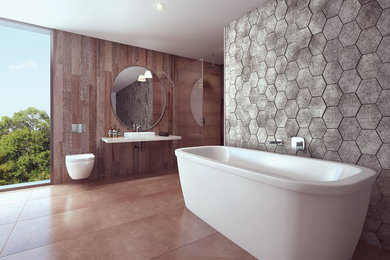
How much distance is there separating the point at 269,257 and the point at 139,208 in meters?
1.49

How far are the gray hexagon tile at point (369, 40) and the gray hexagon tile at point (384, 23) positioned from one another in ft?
0.09

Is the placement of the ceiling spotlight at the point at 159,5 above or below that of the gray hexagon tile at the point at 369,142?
above

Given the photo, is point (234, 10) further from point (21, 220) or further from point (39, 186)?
point (39, 186)

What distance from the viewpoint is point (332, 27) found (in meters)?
1.86

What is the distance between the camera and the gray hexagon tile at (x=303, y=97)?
6.79 ft

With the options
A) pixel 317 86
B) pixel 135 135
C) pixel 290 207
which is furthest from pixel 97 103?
pixel 290 207

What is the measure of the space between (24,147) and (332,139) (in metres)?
5.71

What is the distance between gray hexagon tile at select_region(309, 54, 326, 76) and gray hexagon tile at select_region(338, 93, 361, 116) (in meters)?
0.34

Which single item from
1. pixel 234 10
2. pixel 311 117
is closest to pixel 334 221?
pixel 311 117

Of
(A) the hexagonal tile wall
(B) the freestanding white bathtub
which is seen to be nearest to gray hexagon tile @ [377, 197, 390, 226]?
(A) the hexagonal tile wall

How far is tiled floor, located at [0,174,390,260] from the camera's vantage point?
1.50m

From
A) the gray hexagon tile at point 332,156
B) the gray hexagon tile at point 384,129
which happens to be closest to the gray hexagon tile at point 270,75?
the gray hexagon tile at point 332,156

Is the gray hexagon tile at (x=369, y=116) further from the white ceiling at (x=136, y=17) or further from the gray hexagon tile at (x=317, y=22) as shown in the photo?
the white ceiling at (x=136, y=17)

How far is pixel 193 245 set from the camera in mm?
1601
